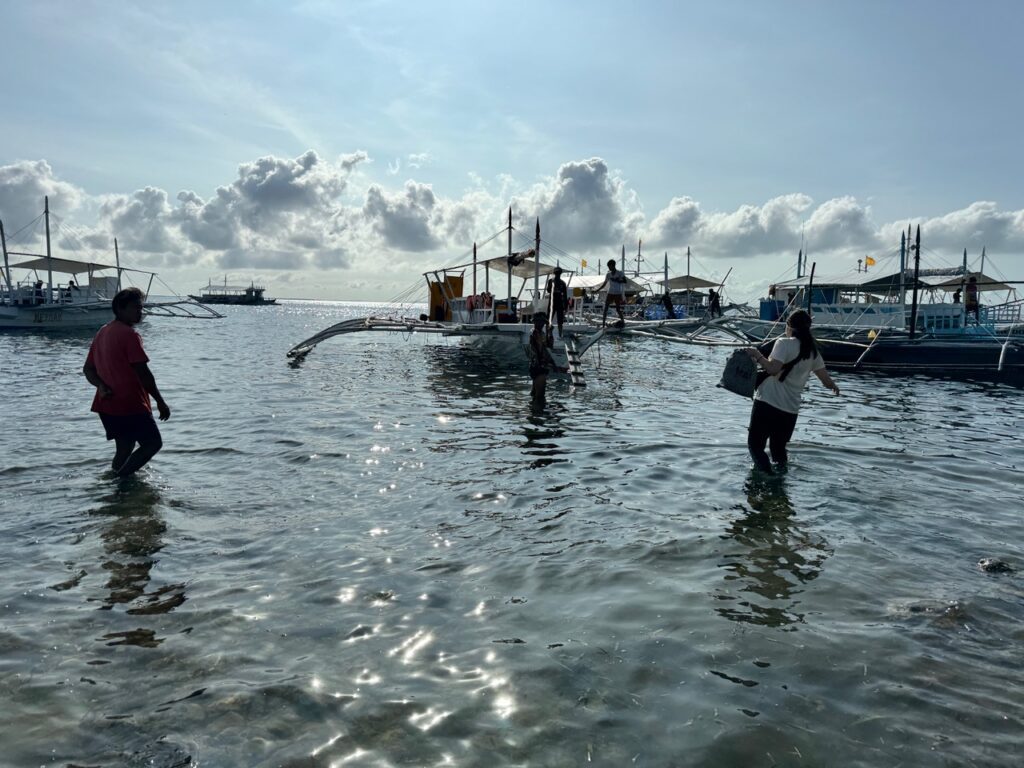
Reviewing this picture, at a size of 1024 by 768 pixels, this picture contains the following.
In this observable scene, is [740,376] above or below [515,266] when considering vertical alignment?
below

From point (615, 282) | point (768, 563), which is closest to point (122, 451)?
point (768, 563)

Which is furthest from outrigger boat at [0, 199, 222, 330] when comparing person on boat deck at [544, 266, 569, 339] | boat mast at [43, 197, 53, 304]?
person on boat deck at [544, 266, 569, 339]

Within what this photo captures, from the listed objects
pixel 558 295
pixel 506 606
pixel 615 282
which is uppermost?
pixel 615 282

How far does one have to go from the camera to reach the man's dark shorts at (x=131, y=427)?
23.4ft

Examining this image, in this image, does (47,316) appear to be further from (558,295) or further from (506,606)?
(506,606)

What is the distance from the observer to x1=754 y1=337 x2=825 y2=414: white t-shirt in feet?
24.1

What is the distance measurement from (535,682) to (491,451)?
6.38m

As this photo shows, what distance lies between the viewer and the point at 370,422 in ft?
41.3

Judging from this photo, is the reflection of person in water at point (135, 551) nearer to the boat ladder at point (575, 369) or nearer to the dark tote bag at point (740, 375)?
the dark tote bag at point (740, 375)

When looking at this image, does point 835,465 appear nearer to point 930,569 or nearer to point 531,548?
point 930,569

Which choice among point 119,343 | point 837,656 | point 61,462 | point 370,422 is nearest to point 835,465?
point 837,656

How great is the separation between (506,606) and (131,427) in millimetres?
5137

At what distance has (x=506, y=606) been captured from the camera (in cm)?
464

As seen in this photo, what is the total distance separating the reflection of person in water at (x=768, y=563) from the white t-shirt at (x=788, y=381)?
3.78 ft
